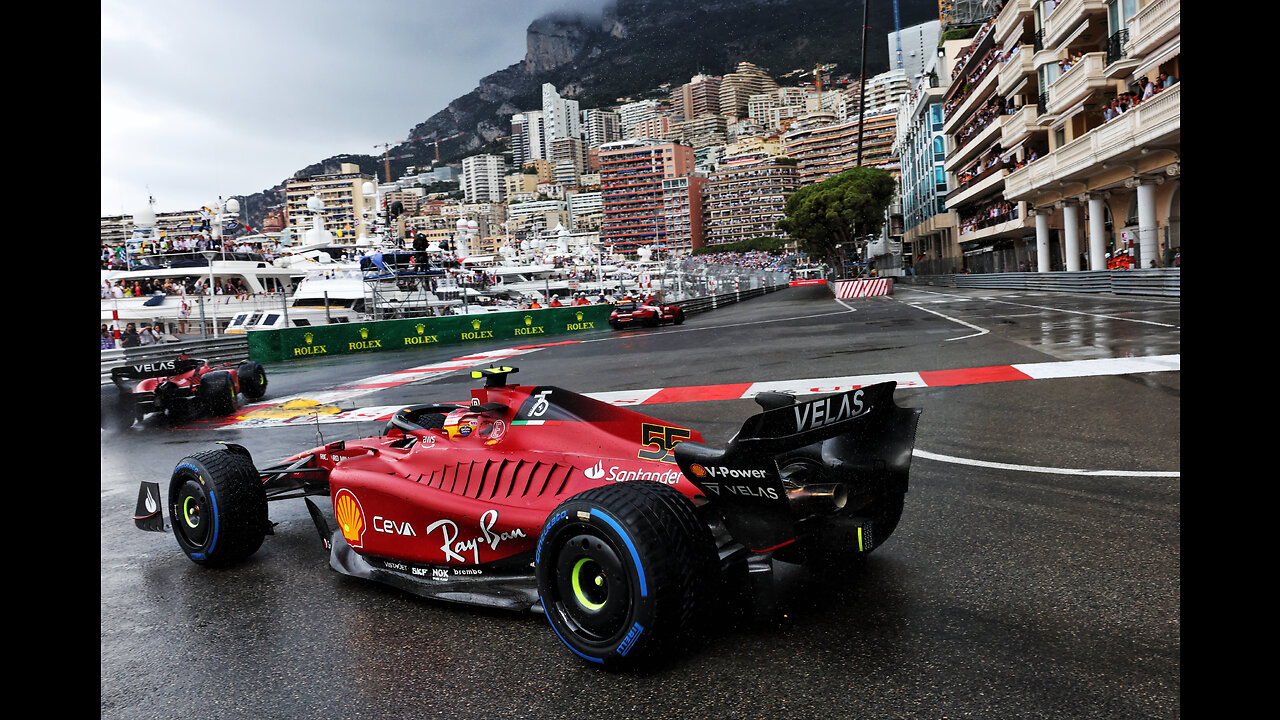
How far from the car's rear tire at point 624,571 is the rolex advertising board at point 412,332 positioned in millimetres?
24737

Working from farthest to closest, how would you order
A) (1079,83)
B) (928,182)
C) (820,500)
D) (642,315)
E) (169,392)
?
(928,182) < (1079,83) < (642,315) < (169,392) < (820,500)

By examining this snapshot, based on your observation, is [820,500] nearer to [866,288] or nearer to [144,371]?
[144,371]

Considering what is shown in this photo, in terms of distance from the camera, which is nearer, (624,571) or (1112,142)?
(624,571)

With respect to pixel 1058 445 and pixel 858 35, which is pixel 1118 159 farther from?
pixel 858 35

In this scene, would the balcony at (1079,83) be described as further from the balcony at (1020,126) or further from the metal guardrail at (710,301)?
the metal guardrail at (710,301)

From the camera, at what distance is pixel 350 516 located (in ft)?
14.6

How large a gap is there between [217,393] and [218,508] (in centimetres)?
861

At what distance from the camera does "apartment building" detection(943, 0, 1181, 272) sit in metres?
27.8

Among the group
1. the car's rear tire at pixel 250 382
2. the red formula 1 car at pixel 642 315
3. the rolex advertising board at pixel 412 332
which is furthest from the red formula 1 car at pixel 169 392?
the red formula 1 car at pixel 642 315

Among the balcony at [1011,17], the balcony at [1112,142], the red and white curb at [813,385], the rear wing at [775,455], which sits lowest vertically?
the red and white curb at [813,385]

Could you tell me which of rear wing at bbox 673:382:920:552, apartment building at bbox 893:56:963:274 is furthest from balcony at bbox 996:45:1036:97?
rear wing at bbox 673:382:920:552

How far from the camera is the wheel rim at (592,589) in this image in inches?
122

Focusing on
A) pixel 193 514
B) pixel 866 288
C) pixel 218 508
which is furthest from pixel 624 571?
pixel 866 288
